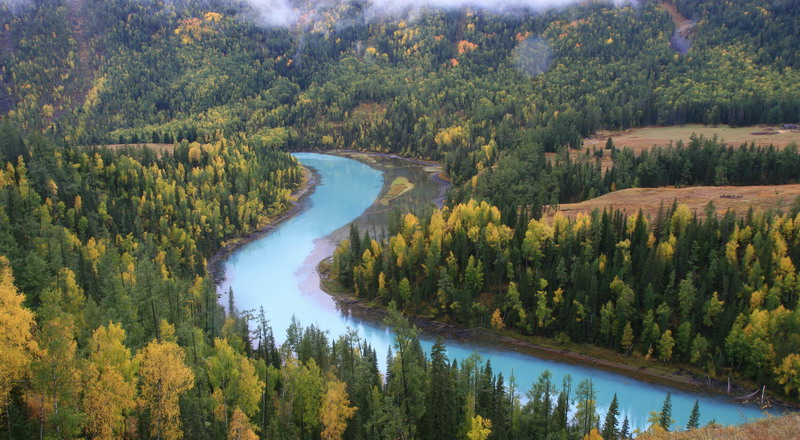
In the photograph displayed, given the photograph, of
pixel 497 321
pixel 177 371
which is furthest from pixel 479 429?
pixel 497 321

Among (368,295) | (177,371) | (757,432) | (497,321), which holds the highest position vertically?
(757,432)

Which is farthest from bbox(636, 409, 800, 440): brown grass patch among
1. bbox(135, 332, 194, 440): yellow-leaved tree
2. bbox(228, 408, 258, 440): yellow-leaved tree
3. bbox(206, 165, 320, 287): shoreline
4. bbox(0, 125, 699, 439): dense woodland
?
bbox(206, 165, 320, 287): shoreline

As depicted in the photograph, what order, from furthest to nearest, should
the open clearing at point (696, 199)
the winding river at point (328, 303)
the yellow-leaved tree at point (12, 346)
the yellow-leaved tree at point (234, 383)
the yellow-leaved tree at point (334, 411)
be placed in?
the open clearing at point (696, 199)
the winding river at point (328, 303)
the yellow-leaved tree at point (234, 383)
the yellow-leaved tree at point (334, 411)
the yellow-leaved tree at point (12, 346)

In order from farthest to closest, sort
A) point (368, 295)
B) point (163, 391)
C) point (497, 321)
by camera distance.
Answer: point (368, 295)
point (497, 321)
point (163, 391)

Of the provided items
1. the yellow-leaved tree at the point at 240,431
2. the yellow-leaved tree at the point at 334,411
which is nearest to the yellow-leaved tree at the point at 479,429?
the yellow-leaved tree at the point at 334,411

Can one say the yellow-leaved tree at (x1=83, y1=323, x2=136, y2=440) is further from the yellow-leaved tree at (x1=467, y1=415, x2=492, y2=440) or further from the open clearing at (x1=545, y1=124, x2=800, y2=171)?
the open clearing at (x1=545, y1=124, x2=800, y2=171)

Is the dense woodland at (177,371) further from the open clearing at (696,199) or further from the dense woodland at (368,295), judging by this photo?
the open clearing at (696,199)

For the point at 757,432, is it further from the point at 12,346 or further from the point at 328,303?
the point at 328,303

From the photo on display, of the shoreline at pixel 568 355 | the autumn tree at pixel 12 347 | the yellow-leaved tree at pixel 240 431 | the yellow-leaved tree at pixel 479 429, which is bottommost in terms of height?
the shoreline at pixel 568 355

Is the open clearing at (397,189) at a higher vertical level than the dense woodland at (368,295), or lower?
lower
